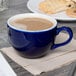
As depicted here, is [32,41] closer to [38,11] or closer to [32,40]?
[32,40]

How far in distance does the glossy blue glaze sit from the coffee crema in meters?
0.01

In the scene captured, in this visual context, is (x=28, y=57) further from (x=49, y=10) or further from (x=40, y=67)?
(x=49, y=10)

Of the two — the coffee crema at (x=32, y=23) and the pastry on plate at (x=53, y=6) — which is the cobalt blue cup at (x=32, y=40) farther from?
the pastry on plate at (x=53, y=6)

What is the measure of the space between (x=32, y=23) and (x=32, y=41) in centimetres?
4

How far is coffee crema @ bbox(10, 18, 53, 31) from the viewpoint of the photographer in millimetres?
453

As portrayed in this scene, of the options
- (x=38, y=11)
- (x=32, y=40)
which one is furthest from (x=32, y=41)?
(x=38, y=11)

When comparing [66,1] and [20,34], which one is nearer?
[20,34]

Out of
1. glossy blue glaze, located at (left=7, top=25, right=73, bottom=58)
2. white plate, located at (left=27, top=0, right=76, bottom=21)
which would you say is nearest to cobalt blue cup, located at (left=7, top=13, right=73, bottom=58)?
glossy blue glaze, located at (left=7, top=25, right=73, bottom=58)

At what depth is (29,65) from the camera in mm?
459

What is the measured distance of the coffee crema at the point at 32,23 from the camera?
45 centimetres

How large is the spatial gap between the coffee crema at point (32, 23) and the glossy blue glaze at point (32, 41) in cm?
1

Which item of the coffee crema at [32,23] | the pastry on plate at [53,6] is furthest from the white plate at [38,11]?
the coffee crema at [32,23]

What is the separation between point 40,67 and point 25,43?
5 cm

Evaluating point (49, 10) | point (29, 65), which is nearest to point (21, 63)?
point (29, 65)
